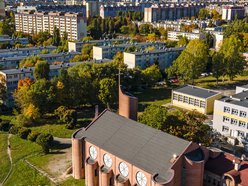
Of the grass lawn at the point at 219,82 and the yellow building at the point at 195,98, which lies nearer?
the yellow building at the point at 195,98

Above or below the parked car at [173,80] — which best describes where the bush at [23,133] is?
below

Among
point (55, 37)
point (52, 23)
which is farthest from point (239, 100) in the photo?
point (52, 23)

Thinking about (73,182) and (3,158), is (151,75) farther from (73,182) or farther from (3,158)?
(73,182)

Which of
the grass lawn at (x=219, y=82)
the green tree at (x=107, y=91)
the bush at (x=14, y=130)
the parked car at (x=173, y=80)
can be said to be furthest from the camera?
the parked car at (x=173, y=80)

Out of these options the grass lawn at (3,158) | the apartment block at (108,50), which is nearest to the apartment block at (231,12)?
the apartment block at (108,50)

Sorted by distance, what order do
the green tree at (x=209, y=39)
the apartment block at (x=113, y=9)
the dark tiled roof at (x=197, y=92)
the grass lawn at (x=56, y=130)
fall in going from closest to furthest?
1. the grass lawn at (x=56, y=130)
2. the dark tiled roof at (x=197, y=92)
3. the green tree at (x=209, y=39)
4. the apartment block at (x=113, y=9)

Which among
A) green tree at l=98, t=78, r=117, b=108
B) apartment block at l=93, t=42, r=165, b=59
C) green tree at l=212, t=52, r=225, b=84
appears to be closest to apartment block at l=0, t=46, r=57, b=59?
apartment block at l=93, t=42, r=165, b=59

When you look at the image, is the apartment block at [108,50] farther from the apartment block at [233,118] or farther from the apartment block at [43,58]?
the apartment block at [233,118]
